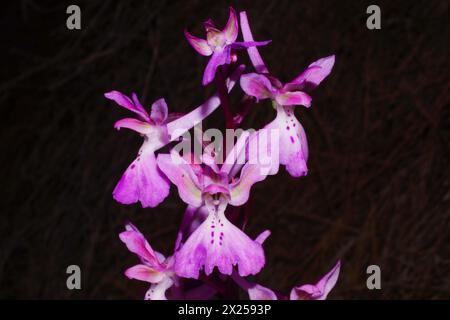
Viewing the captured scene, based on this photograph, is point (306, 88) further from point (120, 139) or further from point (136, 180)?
point (120, 139)

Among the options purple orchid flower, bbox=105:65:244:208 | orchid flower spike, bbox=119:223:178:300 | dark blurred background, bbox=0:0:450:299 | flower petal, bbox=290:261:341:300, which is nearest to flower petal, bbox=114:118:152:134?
purple orchid flower, bbox=105:65:244:208

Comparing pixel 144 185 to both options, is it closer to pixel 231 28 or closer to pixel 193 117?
pixel 193 117

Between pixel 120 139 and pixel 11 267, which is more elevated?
pixel 120 139

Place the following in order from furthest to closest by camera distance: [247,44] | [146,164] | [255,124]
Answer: [255,124], [146,164], [247,44]

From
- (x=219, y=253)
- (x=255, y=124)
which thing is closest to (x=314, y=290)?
(x=219, y=253)

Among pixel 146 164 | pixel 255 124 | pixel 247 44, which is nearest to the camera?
pixel 247 44

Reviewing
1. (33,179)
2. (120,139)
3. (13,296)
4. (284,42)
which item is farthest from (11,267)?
Answer: (284,42)
